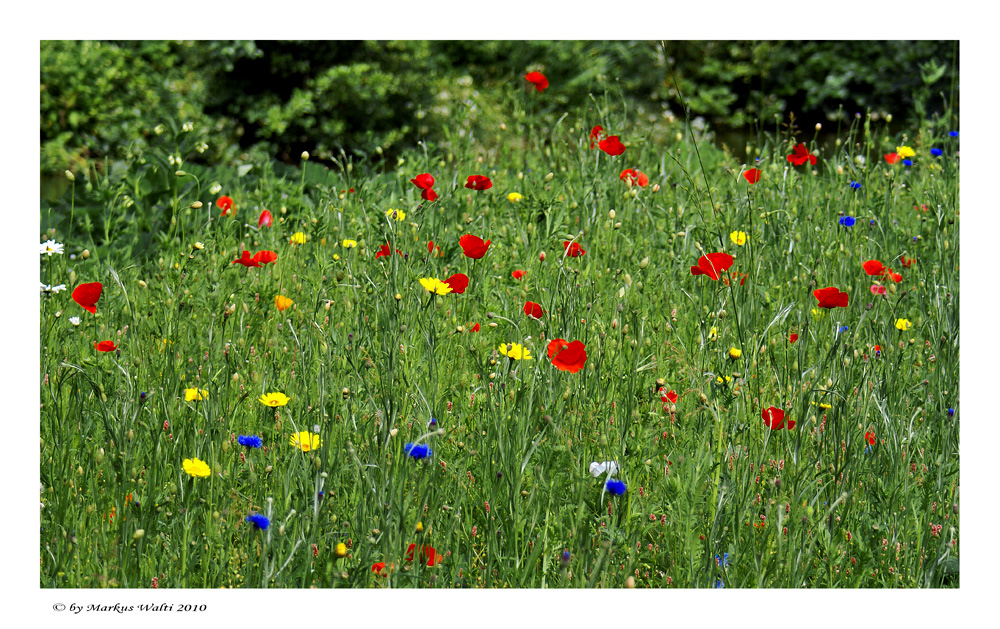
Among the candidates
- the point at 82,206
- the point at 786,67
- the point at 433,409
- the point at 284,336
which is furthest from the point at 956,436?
the point at 786,67

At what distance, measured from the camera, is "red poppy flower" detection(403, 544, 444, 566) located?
1.57 meters

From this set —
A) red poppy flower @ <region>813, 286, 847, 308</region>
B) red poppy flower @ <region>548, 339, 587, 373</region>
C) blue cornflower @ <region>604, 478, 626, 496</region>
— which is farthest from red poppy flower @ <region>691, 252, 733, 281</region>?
blue cornflower @ <region>604, 478, 626, 496</region>

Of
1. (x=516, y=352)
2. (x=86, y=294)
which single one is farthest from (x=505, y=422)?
(x=86, y=294)

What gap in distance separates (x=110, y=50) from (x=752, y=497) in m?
5.79

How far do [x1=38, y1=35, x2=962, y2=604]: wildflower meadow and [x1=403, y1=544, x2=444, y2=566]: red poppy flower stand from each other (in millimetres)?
11

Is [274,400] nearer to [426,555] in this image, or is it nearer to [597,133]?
[426,555]

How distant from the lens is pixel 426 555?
160 cm

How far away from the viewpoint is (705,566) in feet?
5.21

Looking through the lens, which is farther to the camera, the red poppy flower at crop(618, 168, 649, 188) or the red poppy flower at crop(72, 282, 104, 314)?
the red poppy flower at crop(618, 168, 649, 188)

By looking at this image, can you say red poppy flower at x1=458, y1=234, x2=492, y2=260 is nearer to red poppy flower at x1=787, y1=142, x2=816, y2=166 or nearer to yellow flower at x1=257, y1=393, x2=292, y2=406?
yellow flower at x1=257, y1=393, x2=292, y2=406

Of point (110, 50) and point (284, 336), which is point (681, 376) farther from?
point (110, 50)

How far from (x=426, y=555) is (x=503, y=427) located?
0.29 meters

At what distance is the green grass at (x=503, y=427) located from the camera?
63.6 inches

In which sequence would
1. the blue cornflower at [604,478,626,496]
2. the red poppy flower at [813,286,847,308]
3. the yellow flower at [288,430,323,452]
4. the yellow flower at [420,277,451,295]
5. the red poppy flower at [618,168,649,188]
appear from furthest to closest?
the red poppy flower at [618,168,649,188] < the yellow flower at [420,277,451,295] < the red poppy flower at [813,286,847,308] < the yellow flower at [288,430,323,452] < the blue cornflower at [604,478,626,496]
